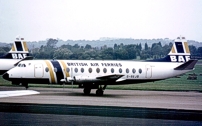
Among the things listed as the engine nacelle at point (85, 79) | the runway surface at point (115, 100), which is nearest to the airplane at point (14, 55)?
the runway surface at point (115, 100)

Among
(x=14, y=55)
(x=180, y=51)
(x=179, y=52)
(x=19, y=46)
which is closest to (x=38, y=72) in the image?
(x=14, y=55)

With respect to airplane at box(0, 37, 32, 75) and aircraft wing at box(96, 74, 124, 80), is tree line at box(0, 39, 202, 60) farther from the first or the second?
aircraft wing at box(96, 74, 124, 80)

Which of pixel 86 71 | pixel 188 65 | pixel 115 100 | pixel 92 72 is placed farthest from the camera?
pixel 188 65

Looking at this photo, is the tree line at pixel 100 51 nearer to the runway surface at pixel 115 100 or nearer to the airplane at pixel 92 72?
the airplane at pixel 92 72

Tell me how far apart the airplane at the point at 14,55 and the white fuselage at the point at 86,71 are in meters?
6.48

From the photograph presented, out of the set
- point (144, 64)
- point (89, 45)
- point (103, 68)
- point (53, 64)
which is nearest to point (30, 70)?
point (53, 64)

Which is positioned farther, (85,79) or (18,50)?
(18,50)

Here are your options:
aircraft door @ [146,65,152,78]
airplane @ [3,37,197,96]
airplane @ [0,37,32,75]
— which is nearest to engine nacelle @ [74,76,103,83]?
airplane @ [3,37,197,96]

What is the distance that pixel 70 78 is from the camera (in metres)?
27.0

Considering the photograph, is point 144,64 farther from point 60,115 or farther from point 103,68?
point 60,115

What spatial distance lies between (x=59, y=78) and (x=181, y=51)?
11.6 m

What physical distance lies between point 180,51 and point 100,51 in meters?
16.0

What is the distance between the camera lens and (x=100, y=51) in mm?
46500

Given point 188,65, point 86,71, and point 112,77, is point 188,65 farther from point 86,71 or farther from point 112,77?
point 86,71
